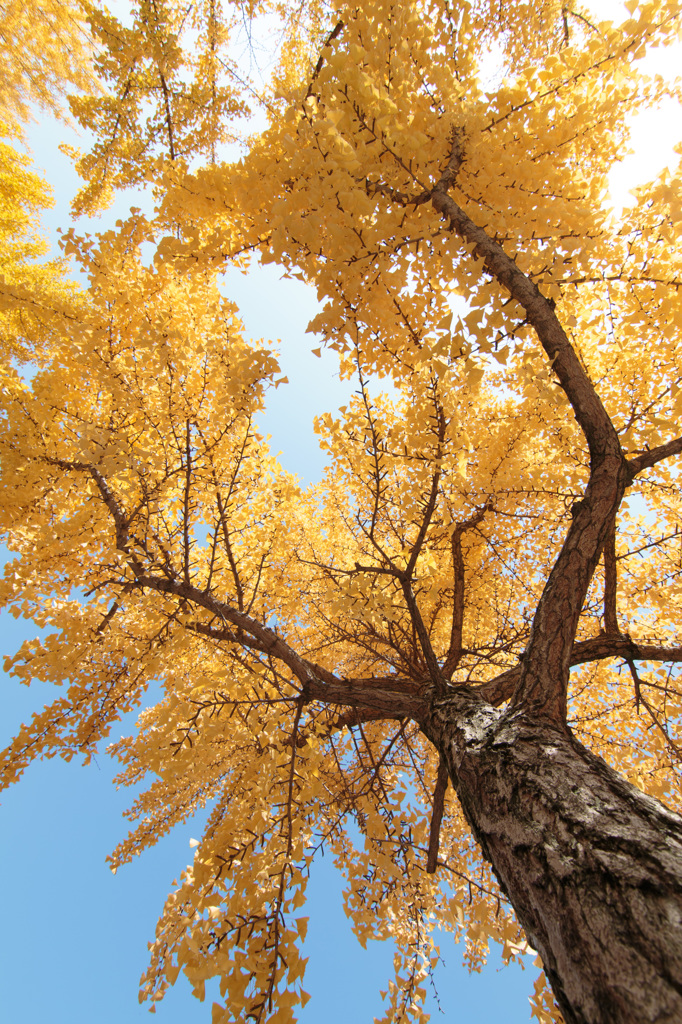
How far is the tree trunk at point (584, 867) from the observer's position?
66 centimetres

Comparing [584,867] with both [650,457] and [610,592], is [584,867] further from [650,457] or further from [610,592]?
[610,592]

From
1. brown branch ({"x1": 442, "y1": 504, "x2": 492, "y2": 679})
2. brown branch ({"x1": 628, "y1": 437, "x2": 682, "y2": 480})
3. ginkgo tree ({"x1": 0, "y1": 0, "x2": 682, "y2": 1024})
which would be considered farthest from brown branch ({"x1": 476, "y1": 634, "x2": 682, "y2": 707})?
brown branch ({"x1": 628, "y1": 437, "x2": 682, "y2": 480})

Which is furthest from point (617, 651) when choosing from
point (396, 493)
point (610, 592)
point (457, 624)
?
point (396, 493)

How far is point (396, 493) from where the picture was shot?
213 centimetres

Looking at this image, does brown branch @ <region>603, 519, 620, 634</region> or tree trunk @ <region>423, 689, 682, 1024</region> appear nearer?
tree trunk @ <region>423, 689, 682, 1024</region>

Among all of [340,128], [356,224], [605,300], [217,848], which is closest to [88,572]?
[217,848]

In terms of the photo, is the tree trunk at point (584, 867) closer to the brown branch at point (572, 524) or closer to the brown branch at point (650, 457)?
the brown branch at point (572, 524)

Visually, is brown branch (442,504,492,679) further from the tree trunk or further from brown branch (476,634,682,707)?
the tree trunk

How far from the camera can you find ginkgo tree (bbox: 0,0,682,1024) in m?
1.22

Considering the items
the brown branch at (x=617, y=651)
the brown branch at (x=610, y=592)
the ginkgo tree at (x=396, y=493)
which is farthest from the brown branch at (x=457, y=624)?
the brown branch at (x=610, y=592)

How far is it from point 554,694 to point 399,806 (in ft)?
4.69

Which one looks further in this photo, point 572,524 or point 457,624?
point 457,624

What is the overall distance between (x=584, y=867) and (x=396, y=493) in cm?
156

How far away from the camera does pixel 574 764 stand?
1.10m
